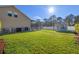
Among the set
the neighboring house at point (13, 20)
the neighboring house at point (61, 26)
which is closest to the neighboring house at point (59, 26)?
the neighboring house at point (61, 26)

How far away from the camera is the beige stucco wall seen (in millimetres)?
2729

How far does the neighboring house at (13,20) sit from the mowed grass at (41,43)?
Result: 0.09 metres

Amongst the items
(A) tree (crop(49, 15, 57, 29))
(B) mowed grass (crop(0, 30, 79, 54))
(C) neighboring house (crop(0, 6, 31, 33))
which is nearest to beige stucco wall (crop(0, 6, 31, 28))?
(C) neighboring house (crop(0, 6, 31, 33))

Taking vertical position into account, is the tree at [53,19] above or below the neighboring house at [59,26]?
above

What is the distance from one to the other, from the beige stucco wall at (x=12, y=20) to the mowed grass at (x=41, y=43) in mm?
129

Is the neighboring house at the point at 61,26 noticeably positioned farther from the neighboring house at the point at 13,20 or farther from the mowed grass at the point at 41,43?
the neighboring house at the point at 13,20

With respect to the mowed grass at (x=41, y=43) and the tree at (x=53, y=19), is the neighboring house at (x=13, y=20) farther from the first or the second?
the tree at (x=53, y=19)

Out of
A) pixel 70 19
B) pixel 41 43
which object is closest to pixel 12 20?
pixel 41 43

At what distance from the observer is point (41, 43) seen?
271 cm

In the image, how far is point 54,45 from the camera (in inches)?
106

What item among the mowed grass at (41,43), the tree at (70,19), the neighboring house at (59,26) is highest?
the tree at (70,19)

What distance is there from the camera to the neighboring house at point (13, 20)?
8.95ft

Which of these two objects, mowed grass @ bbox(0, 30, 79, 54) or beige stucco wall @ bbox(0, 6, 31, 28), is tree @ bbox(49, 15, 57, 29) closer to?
mowed grass @ bbox(0, 30, 79, 54)
